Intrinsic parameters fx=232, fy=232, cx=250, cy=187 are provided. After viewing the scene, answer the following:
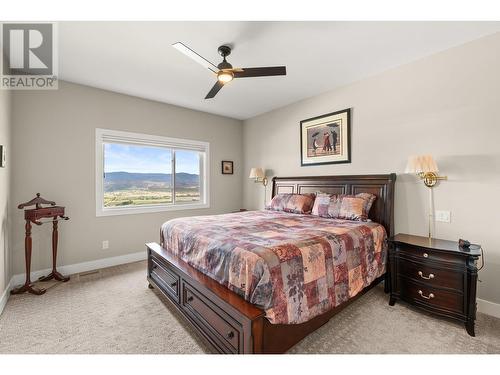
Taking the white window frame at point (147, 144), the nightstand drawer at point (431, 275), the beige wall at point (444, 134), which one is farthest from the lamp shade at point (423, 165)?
the white window frame at point (147, 144)

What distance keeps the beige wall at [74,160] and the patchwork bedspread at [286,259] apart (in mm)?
1605

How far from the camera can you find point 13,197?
9.73ft

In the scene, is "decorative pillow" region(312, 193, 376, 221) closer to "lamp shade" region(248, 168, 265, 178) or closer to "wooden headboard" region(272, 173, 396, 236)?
"wooden headboard" region(272, 173, 396, 236)

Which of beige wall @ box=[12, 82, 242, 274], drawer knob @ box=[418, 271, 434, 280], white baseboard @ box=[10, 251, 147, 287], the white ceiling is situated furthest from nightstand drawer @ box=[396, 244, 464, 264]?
white baseboard @ box=[10, 251, 147, 287]

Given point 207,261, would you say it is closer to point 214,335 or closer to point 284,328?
point 214,335

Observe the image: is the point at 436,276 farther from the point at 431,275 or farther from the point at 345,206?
the point at 345,206

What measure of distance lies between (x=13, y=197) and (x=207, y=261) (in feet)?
9.47

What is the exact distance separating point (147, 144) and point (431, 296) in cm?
437

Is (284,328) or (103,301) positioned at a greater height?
(284,328)

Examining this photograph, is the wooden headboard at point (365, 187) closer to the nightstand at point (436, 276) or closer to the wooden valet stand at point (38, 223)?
the nightstand at point (436, 276)

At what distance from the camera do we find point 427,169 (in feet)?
7.99
